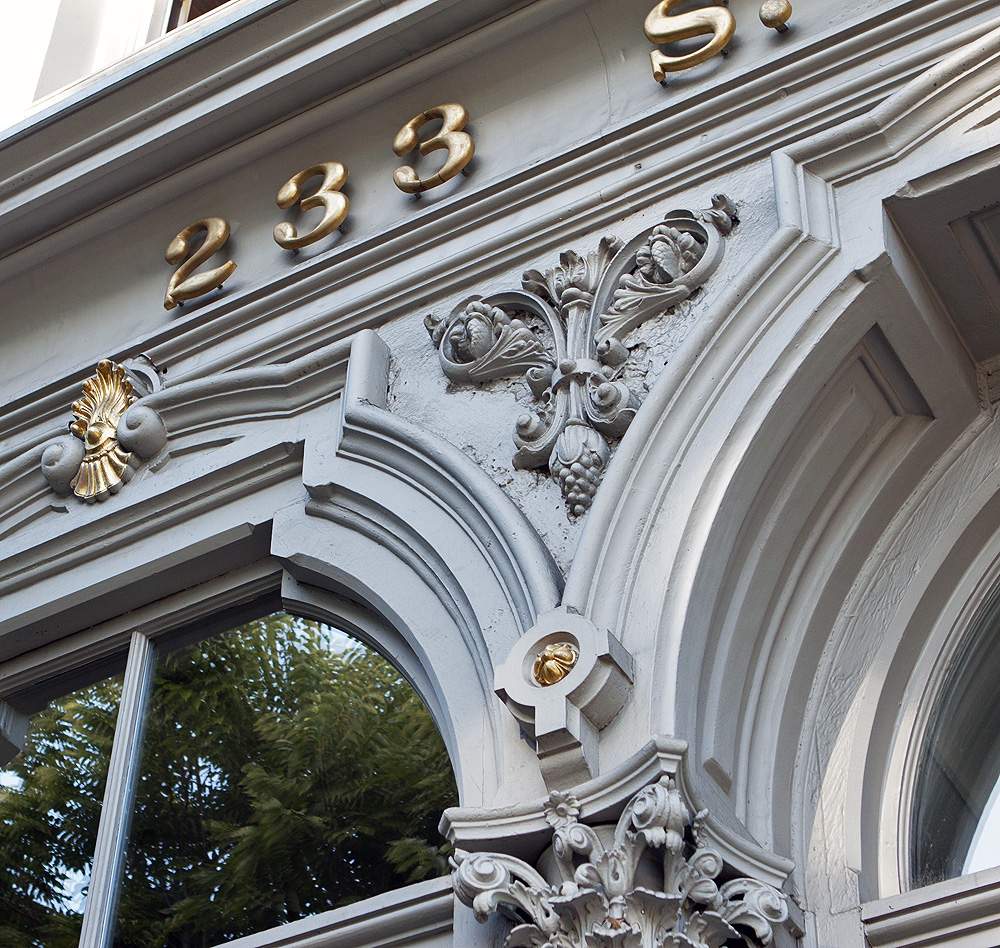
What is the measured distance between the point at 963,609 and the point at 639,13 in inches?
82.5

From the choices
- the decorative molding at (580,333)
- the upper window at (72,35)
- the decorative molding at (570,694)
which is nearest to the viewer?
the decorative molding at (570,694)

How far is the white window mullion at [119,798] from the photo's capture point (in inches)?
142

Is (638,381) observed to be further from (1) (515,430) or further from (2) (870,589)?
(2) (870,589)

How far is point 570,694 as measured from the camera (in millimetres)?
2773

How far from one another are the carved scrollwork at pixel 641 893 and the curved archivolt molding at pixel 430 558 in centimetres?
23

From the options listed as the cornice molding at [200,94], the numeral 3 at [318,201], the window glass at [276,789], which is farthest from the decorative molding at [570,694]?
the cornice molding at [200,94]

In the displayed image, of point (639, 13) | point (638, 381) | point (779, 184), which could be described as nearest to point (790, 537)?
point (638, 381)

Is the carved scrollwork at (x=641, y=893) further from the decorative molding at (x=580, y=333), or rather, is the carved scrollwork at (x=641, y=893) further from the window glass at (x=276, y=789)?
the decorative molding at (x=580, y=333)

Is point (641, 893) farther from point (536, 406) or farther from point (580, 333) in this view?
point (580, 333)

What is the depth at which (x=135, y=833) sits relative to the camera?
3.76 m

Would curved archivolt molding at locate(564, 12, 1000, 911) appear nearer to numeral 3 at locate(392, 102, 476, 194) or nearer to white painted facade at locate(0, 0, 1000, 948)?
white painted facade at locate(0, 0, 1000, 948)

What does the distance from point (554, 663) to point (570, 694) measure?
9cm

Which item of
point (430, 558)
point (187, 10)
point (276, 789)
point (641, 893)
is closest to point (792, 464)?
point (430, 558)

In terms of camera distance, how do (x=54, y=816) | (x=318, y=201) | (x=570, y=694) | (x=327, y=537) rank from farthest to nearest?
(x=318, y=201) → (x=54, y=816) → (x=327, y=537) → (x=570, y=694)
